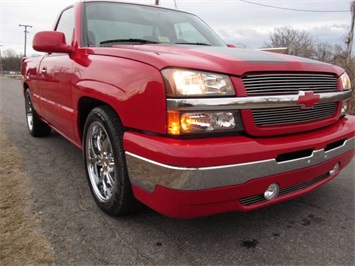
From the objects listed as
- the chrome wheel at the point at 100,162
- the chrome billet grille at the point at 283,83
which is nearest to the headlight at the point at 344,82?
the chrome billet grille at the point at 283,83

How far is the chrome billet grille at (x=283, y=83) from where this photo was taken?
6.98ft

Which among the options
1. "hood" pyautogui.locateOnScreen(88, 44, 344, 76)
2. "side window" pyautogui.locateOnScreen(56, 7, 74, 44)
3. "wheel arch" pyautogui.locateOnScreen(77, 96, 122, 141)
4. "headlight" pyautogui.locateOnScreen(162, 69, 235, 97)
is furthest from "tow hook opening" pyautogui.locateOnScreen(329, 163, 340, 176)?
"side window" pyautogui.locateOnScreen(56, 7, 74, 44)

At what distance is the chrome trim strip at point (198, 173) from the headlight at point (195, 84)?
16.8 inches

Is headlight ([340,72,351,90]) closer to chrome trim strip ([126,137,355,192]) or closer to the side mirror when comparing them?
chrome trim strip ([126,137,355,192])

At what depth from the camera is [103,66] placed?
2.61 meters

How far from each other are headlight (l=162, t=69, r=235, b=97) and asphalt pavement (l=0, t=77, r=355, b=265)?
1.03 m

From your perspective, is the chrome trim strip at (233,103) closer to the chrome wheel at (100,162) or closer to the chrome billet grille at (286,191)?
the chrome billet grille at (286,191)

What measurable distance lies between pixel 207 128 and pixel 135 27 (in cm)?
182

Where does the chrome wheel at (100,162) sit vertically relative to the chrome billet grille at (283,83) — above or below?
below

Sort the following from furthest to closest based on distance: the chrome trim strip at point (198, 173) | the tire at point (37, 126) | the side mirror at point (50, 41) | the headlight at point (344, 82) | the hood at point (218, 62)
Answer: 1. the tire at point (37, 126)
2. the side mirror at point (50, 41)
3. the headlight at point (344, 82)
4. the hood at point (218, 62)
5. the chrome trim strip at point (198, 173)

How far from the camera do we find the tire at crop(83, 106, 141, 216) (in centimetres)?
242

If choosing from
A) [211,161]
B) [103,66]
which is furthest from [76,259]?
[103,66]

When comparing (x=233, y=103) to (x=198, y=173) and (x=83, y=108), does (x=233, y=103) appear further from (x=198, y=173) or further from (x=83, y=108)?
(x=83, y=108)

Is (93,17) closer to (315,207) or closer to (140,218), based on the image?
(140,218)
